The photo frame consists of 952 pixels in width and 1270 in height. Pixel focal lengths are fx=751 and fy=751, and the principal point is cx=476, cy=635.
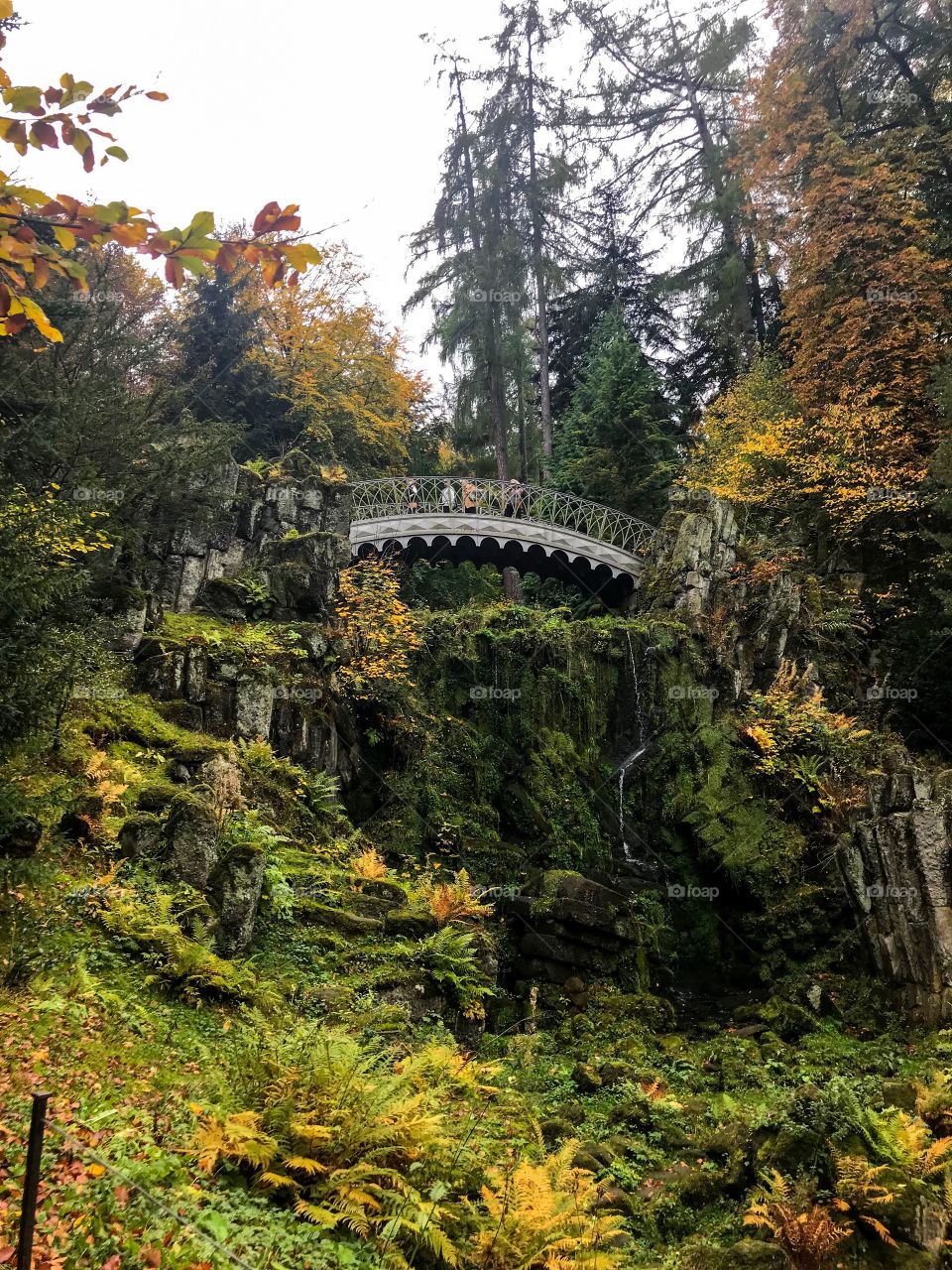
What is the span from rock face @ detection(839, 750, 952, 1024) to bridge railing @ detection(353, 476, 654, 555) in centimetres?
1098

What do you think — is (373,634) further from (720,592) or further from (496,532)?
(720,592)

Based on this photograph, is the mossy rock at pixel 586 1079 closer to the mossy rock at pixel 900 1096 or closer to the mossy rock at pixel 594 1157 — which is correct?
the mossy rock at pixel 594 1157

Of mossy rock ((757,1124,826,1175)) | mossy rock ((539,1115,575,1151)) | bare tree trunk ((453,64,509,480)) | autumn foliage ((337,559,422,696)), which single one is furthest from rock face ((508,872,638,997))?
bare tree trunk ((453,64,509,480))

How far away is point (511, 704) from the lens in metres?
16.1

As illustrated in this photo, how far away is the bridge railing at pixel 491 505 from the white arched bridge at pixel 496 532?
0.10 feet

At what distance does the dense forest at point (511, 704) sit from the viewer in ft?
14.0

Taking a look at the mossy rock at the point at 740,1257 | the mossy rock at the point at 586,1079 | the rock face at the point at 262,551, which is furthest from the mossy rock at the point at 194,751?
the mossy rock at the point at 740,1257

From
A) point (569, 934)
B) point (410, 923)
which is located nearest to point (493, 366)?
point (569, 934)

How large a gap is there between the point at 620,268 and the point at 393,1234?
32.4 meters

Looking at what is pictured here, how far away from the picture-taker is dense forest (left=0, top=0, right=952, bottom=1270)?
426 cm

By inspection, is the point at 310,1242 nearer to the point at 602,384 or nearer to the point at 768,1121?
the point at 768,1121

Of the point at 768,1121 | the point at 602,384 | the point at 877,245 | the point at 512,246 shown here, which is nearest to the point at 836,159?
the point at 877,245

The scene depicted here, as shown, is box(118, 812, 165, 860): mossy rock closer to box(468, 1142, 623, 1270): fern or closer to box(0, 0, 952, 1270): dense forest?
box(0, 0, 952, 1270): dense forest

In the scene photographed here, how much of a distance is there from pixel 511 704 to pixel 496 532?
5720 mm
